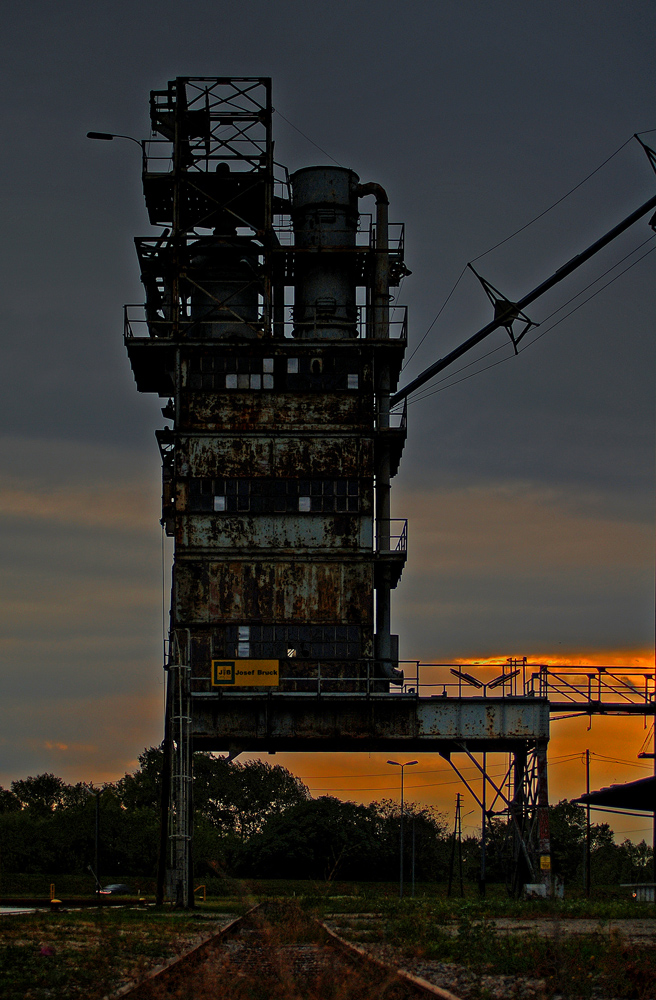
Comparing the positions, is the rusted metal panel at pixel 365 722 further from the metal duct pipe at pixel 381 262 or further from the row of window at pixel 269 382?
the metal duct pipe at pixel 381 262

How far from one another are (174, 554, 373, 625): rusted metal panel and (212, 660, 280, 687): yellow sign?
5.20ft

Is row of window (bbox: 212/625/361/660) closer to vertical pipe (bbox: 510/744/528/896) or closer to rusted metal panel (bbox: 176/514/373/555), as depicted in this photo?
rusted metal panel (bbox: 176/514/373/555)

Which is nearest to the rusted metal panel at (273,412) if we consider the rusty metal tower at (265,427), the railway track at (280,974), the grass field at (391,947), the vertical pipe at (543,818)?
the rusty metal tower at (265,427)

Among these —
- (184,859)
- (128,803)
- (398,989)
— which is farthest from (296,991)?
(128,803)

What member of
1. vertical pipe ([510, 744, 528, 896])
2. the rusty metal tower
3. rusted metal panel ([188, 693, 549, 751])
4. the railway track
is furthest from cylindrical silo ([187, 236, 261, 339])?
the railway track

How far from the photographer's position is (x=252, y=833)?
11119 centimetres

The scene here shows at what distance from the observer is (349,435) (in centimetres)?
4391

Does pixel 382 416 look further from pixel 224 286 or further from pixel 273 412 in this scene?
pixel 224 286

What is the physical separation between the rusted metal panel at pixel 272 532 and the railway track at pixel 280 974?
2398 centimetres

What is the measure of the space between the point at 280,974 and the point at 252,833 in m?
102

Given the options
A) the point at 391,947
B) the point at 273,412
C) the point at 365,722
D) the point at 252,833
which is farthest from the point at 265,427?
the point at 252,833

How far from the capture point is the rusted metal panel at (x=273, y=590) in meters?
42.6

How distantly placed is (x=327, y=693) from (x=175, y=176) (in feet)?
65.0

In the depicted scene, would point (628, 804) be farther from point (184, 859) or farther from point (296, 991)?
point (296, 991)
